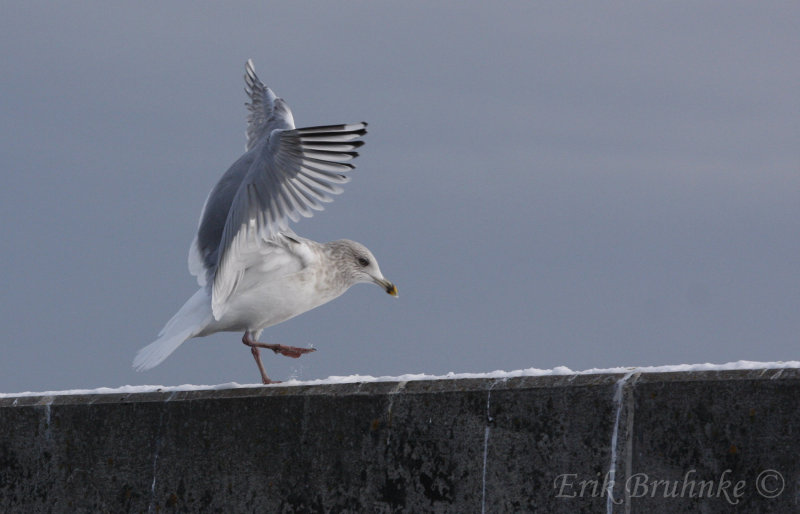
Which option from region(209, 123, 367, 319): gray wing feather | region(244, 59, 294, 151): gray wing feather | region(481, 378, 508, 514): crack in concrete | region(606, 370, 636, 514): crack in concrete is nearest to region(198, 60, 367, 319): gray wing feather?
region(209, 123, 367, 319): gray wing feather

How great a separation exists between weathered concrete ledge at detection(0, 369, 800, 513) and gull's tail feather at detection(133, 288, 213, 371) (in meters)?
0.97

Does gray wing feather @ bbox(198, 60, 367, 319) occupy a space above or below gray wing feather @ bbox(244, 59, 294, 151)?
below

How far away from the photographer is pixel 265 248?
281 inches

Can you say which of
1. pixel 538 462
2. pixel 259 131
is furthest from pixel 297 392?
pixel 259 131

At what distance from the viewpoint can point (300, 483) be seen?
5.04m

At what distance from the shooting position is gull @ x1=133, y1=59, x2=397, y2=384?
6949 mm

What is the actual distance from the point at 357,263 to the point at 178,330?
151 centimetres

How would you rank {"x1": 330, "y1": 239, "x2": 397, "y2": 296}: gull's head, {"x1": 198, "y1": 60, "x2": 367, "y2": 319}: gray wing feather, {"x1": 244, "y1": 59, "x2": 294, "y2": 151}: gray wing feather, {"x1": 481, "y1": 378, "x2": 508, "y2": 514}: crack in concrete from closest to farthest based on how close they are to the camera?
{"x1": 481, "y1": 378, "x2": 508, "y2": 514}: crack in concrete → {"x1": 198, "y1": 60, "x2": 367, "y2": 319}: gray wing feather → {"x1": 330, "y1": 239, "x2": 397, "y2": 296}: gull's head → {"x1": 244, "y1": 59, "x2": 294, "y2": 151}: gray wing feather

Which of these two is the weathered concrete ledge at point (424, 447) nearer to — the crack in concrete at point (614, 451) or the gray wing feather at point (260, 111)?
the crack in concrete at point (614, 451)

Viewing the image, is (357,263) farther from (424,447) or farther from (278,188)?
(424,447)

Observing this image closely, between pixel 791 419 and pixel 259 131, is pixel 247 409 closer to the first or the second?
pixel 791 419

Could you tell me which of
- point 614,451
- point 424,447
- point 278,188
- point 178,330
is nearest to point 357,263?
point 278,188

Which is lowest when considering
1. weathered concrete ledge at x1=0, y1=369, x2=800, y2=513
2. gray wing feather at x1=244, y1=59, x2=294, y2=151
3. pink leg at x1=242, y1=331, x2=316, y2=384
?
weathered concrete ledge at x1=0, y1=369, x2=800, y2=513

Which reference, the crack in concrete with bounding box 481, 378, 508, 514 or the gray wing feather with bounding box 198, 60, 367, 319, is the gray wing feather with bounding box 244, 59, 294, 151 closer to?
the gray wing feather with bounding box 198, 60, 367, 319
